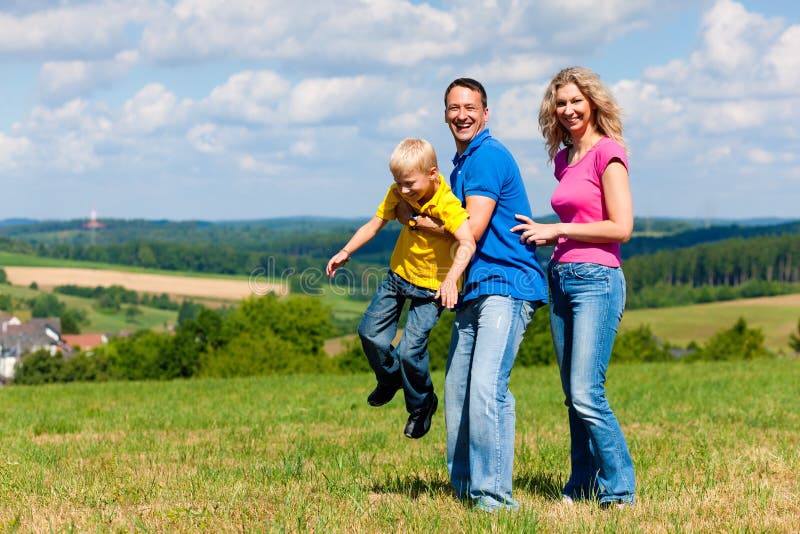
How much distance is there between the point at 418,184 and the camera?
16.3 ft

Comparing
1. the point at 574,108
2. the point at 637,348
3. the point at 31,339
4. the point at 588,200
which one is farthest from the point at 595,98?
the point at 31,339

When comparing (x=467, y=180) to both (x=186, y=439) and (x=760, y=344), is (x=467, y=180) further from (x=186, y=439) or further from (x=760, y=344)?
(x=760, y=344)

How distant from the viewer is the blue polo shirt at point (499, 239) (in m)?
5.00

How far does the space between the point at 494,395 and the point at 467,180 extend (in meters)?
1.31

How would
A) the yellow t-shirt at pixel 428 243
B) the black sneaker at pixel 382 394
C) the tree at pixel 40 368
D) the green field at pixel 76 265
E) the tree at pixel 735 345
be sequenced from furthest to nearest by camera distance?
the green field at pixel 76 265 < the tree at pixel 40 368 < the tree at pixel 735 345 < the black sneaker at pixel 382 394 < the yellow t-shirt at pixel 428 243

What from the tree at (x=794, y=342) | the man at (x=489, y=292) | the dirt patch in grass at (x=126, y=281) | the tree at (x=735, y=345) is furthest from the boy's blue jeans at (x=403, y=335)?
the dirt patch in grass at (x=126, y=281)

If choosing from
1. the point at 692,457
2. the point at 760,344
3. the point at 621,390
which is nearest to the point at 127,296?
the point at 760,344

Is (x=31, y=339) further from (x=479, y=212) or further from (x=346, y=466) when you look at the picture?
(x=479, y=212)

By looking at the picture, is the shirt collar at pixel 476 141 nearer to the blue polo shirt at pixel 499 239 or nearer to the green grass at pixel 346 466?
the blue polo shirt at pixel 499 239

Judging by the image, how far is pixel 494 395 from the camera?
500 centimetres

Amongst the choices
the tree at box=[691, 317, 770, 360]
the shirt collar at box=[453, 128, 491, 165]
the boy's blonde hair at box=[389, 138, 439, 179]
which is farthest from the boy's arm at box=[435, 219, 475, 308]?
the tree at box=[691, 317, 770, 360]

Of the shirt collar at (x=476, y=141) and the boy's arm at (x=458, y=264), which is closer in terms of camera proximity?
the boy's arm at (x=458, y=264)

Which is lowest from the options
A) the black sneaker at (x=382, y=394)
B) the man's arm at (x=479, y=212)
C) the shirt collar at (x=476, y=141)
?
the black sneaker at (x=382, y=394)

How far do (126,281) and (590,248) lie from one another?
388ft
